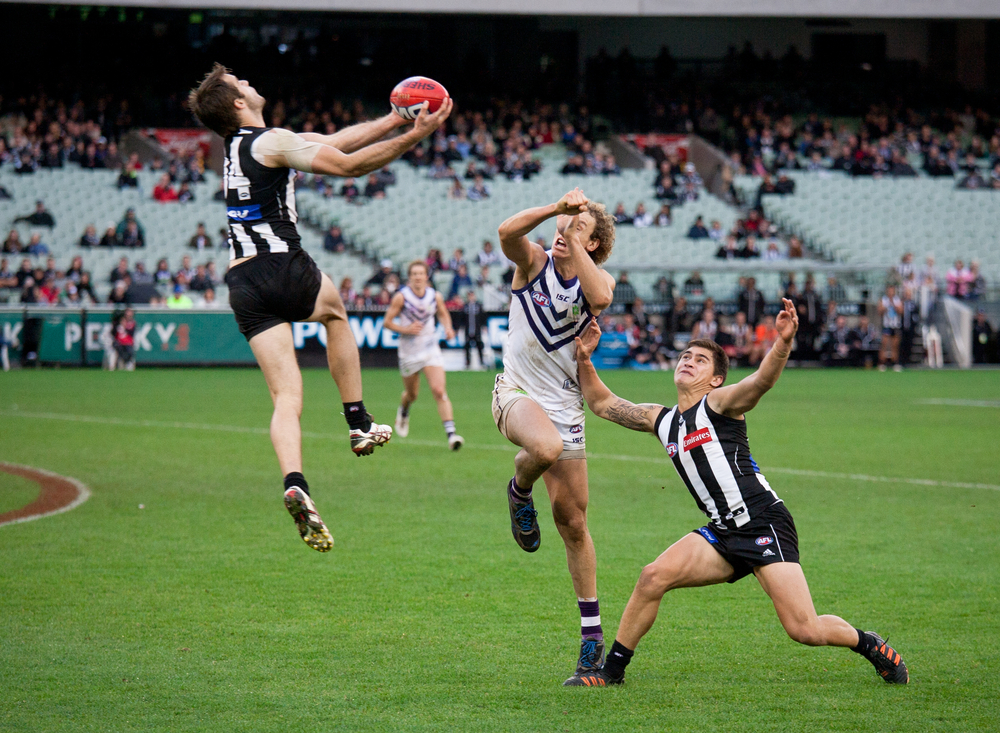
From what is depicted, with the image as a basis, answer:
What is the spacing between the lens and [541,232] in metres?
35.8

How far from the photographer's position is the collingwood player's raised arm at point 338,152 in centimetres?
554

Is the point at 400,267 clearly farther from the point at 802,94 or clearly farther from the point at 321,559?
the point at 321,559

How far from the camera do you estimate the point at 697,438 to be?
18.6 ft

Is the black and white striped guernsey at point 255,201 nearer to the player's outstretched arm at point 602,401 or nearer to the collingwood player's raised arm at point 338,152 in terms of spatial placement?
the collingwood player's raised arm at point 338,152

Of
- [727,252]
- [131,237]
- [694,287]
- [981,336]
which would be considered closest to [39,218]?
[131,237]

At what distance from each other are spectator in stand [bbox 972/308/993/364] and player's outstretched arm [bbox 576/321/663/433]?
93.4ft

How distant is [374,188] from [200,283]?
25.7 ft

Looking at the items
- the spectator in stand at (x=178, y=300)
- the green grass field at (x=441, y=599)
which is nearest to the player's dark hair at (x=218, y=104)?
the green grass field at (x=441, y=599)

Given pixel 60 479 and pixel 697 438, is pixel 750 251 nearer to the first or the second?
pixel 60 479

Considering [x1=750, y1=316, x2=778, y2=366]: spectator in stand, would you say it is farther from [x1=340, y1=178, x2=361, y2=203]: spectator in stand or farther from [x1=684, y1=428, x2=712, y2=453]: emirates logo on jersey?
[x1=684, y1=428, x2=712, y2=453]: emirates logo on jersey

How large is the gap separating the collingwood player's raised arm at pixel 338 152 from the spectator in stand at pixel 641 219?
3090cm

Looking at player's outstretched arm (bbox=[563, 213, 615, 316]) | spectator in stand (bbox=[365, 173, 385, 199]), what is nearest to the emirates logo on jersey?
player's outstretched arm (bbox=[563, 213, 615, 316])

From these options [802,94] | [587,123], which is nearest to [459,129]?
[587,123]

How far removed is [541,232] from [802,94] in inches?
556
